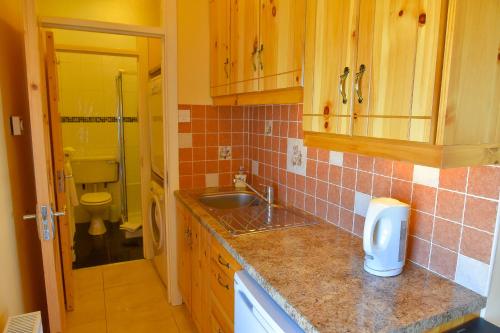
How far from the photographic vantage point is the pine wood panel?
2.66 feet

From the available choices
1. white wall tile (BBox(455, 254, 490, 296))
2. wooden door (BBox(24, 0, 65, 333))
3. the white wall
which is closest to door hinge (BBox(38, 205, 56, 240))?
wooden door (BBox(24, 0, 65, 333))

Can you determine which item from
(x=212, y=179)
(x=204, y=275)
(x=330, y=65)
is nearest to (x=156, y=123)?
(x=212, y=179)

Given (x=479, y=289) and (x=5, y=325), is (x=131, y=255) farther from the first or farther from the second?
(x=479, y=289)

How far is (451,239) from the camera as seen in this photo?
45.2 inches

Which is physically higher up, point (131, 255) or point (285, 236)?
point (285, 236)

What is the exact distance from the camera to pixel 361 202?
1537 mm

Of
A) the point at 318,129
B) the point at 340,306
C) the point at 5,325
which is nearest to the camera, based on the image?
the point at 340,306

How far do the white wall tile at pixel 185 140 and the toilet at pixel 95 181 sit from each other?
206 centimetres

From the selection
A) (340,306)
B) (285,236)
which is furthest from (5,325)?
(340,306)

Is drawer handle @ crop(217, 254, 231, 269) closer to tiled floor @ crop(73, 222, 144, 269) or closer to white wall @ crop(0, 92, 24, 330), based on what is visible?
white wall @ crop(0, 92, 24, 330)

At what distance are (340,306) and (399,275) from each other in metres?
0.34

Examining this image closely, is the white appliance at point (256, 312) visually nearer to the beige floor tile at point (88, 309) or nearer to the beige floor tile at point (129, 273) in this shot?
the beige floor tile at point (88, 309)

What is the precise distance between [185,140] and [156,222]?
33.9 inches

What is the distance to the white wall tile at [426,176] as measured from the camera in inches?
46.9
